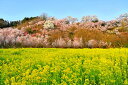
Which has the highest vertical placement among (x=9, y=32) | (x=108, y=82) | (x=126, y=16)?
(x=126, y=16)

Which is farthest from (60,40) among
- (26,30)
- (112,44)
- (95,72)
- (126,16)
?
(126,16)

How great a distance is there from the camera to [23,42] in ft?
84.4

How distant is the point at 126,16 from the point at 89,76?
40.4m

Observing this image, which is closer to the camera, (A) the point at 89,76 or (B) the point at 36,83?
(B) the point at 36,83

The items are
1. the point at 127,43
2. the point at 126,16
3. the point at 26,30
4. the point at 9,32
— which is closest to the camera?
the point at 127,43

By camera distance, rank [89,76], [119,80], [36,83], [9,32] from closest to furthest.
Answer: [36,83]
[119,80]
[89,76]
[9,32]

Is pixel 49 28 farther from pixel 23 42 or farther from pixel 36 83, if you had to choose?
pixel 36 83

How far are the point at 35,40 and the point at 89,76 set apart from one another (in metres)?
18.7

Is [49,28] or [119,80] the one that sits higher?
[49,28]

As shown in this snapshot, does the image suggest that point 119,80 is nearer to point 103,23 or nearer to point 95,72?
point 95,72

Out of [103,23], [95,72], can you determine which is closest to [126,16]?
[103,23]

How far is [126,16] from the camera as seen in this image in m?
46.8

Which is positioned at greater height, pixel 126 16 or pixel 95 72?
pixel 126 16

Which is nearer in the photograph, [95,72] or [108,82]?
[108,82]
